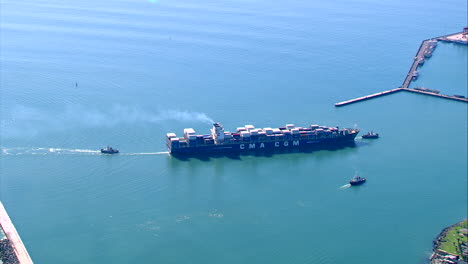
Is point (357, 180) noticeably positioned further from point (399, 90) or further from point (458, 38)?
point (458, 38)

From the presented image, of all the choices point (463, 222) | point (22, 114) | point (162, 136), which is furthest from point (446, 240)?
point (22, 114)

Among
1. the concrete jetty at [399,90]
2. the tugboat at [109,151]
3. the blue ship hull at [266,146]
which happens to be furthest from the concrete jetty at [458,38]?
the tugboat at [109,151]

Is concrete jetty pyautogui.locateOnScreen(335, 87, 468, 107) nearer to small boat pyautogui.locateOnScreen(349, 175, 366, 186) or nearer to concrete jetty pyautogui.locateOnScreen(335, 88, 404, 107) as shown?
concrete jetty pyautogui.locateOnScreen(335, 88, 404, 107)

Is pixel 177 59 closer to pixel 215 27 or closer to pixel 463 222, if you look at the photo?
pixel 215 27

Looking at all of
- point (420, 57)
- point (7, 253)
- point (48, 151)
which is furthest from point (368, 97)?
point (7, 253)

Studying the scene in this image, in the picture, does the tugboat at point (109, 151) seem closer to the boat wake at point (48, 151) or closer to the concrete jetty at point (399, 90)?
the boat wake at point (48, 151)
